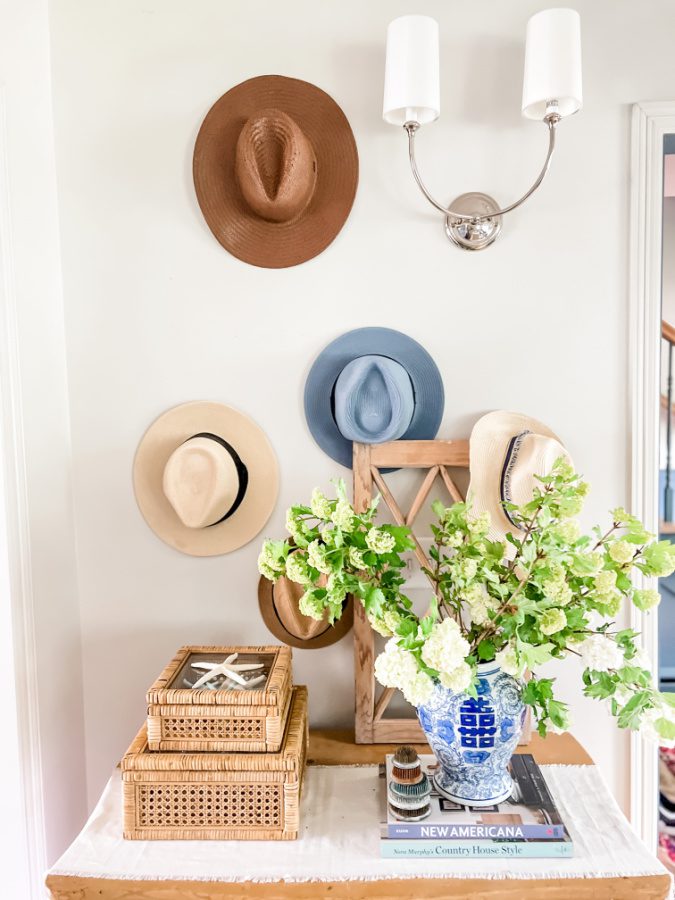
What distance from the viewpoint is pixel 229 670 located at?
1.29 metres

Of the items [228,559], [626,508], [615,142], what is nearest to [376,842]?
[228,559]

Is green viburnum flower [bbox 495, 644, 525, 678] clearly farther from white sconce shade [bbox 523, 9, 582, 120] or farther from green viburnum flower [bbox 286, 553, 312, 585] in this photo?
white sconce shade [bbox 523, 9, 582, 120]

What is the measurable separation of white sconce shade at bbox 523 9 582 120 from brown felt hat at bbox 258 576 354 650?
1.13 m

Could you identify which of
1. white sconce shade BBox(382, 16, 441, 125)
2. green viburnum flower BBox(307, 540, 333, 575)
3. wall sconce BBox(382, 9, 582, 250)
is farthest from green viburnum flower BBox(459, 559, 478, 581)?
white sconce shade BBox(382, 16, 441, 125)

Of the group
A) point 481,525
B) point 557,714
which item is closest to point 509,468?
point 481,525

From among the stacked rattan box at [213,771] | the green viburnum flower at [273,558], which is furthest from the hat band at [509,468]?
the stacked rattan box at [213,771]

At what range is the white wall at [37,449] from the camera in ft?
4.41

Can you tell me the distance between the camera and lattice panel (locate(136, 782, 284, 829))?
1159mm

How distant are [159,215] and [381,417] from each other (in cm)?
69

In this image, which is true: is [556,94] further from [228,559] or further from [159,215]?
[228,559]

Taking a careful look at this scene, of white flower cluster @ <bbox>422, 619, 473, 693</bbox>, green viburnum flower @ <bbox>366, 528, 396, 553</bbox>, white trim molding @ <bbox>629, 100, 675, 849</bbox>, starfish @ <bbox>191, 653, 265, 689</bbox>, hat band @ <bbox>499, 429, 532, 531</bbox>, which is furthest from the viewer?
white trim molding @ <bbox>629, 100, 675, 849</bbox>

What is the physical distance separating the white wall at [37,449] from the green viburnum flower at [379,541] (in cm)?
74

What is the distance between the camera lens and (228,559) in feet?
5.16

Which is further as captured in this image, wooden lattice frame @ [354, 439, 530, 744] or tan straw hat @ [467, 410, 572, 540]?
wooden lattice frame @ [354, 439, 530, 744]
